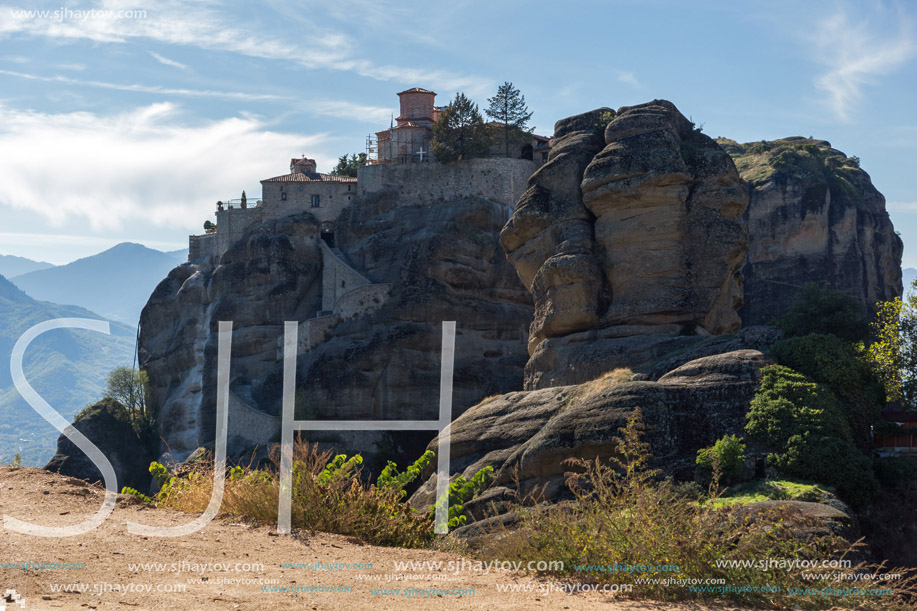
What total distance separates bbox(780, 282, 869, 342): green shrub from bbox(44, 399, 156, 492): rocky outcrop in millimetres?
37877

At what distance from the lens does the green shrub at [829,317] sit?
29.8 meters

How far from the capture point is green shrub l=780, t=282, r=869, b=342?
2984 cm

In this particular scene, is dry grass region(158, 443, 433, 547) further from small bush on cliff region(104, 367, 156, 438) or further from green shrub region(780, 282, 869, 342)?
small bush on cliff region(104, 367, 156, 438)

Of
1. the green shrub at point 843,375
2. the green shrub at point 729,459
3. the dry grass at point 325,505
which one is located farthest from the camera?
the green shrub at point 843,375

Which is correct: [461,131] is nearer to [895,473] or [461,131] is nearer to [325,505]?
[895,473]

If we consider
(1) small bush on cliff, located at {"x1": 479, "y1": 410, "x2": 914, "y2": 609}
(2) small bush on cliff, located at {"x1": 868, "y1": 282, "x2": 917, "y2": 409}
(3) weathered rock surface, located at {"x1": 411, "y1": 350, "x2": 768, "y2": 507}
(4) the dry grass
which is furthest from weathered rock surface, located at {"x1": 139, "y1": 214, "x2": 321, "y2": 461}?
(1) small bush on cliff, located at {"x1": 479, "y1": 410, "x2": 914, "y2": 609}

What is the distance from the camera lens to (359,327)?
47.8m

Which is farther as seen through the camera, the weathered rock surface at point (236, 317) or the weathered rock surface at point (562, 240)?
the weathered rock surface at point (236, 317)

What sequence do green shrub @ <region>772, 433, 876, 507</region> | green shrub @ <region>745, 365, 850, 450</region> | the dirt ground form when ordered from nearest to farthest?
the dirt ground
green shrub @ <region>772, 433, 876, 507</region>
green shrub @ <region>745, 365, 850, 450</region>

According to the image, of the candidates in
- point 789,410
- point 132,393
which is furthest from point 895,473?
point 132,393

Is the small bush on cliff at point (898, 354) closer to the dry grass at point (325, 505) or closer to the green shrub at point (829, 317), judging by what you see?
the green shrub at point (829, 317)

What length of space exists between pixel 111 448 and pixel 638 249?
123 feet

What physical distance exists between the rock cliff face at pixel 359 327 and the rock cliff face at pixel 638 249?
13.7 meters

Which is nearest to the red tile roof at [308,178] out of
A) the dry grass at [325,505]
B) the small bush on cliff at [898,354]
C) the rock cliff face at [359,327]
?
the rock cliff face at [359,327]
